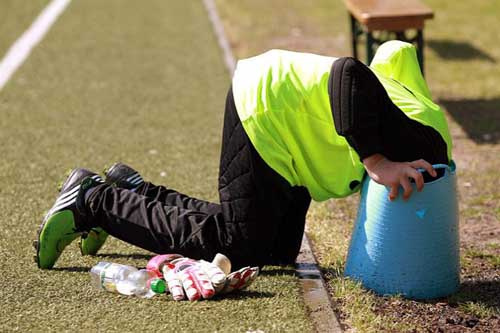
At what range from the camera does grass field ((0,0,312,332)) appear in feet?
13.7

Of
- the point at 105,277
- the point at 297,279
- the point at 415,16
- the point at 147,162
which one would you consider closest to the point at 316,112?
the point at 297,279

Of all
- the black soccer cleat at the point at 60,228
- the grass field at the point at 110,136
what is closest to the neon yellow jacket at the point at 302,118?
the grass field at the point at 110,136

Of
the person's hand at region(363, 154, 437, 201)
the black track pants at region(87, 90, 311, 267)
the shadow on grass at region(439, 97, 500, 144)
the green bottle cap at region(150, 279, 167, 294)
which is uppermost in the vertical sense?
the person's hand at region(363, 154, 437, 201)

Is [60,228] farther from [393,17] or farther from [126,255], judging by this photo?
[393,17]

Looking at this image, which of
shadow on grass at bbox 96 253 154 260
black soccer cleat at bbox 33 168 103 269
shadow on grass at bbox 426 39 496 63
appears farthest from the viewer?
shadow on grass at bbox 426 39 496 63

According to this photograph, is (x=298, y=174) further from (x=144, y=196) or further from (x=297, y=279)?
(x=144, y=196)

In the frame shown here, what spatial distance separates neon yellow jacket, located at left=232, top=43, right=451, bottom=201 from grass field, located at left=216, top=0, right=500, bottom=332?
493 millimetres

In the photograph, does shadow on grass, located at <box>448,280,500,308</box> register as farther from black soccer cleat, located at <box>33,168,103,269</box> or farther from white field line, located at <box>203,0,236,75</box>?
white field line, located at <box>203,0,236,75</box>

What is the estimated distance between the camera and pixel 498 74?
30.3 ft

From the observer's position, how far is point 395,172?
4141 millimetres

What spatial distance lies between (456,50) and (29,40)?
4.30 m

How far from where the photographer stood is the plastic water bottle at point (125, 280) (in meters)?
4.38

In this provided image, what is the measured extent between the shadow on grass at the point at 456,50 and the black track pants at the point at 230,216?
5642 millimetres

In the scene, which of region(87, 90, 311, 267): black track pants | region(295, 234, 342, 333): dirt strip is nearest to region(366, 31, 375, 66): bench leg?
region(295, 234, 342, 333): dirt strip
